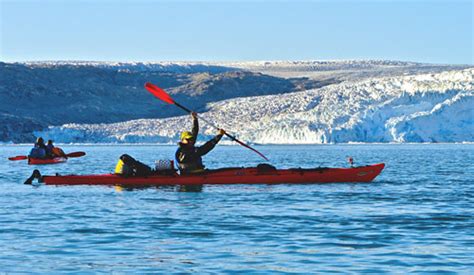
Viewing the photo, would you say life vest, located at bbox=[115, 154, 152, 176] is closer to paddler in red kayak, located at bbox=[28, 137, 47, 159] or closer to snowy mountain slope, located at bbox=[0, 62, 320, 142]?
paddler in red kayak, located at bbox=[28, 137, 47, 159]

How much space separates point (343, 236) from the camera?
13.6m

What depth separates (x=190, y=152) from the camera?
2297 cm

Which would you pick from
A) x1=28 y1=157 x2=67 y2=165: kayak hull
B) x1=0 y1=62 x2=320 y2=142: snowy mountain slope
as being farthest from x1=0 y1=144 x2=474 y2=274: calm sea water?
x1=0 y1=62 x2=320 y2=142: snowy mountain slope

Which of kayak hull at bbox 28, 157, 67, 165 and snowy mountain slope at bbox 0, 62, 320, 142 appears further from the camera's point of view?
snowy mountain slope at bbox 0, 62, 320, 142

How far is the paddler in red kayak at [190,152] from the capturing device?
74.4 ft

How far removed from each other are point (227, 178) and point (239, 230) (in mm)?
9068

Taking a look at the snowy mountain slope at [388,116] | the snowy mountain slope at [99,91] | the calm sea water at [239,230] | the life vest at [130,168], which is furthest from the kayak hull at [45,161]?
the snowy mountain slope at [99,91]

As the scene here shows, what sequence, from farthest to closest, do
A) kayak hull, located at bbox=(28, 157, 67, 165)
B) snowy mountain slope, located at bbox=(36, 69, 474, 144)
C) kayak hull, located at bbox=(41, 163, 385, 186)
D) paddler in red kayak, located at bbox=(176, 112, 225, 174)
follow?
1. snowy mountain slope, located at bbox=(36, 69, 474, 144)
2. kayak hull, located at bbox=(28, 157, 67, 165)
3. kayak hull, located at bbox=(41, 163, 385, 186)
4. paddler in red kayak, located at bbox=(176, 112, 225, 174)

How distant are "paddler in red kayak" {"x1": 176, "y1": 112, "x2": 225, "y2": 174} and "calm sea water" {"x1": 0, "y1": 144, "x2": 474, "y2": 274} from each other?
2.95ft

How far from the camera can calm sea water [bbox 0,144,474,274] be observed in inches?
453

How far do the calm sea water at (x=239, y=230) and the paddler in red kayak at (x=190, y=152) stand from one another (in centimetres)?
Answer: 90

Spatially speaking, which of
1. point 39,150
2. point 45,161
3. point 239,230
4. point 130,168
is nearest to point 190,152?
point 130,168

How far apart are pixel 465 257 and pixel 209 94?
6032 inches

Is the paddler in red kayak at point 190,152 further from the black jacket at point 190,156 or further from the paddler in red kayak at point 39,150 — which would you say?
the paddler in red kayak at point 39,150
